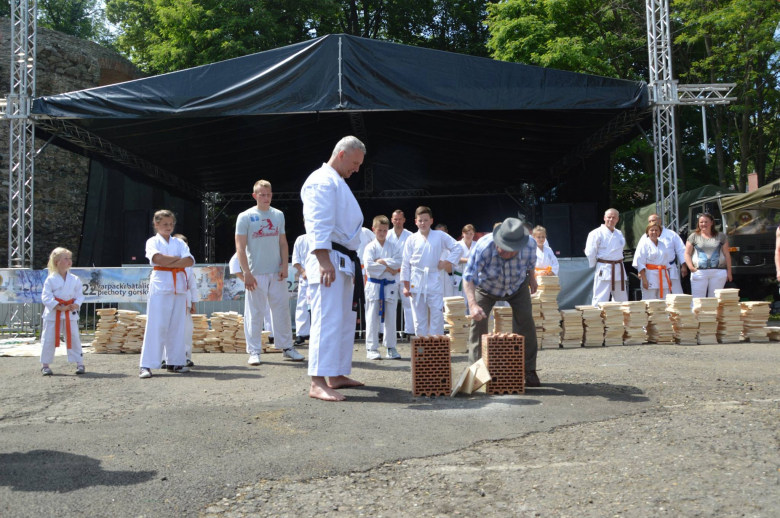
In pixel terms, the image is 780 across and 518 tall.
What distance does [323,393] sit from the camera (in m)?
5.41

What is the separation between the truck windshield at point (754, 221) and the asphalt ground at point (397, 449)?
940 cm

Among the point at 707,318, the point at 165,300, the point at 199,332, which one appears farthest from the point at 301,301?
the point at 707,318

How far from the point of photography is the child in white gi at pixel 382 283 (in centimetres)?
876

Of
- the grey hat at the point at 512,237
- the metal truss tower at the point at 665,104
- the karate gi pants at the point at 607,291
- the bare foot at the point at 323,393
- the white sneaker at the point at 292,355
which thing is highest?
the metal truss tower at the point at 665,104

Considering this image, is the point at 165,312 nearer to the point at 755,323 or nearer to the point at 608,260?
the point at 608,260

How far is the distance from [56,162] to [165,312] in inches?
658

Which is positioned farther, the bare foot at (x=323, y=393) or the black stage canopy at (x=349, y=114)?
the black stage canopy at (x=349, y=114)

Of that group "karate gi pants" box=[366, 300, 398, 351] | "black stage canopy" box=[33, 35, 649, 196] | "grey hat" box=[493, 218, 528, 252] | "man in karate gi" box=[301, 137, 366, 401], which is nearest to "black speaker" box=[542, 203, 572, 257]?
"black stage canopy" box=[33, 35, 649, 196]

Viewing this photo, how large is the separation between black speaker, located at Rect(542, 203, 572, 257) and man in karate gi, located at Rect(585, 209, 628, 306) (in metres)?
5.78

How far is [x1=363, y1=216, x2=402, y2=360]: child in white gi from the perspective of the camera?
28.7ft

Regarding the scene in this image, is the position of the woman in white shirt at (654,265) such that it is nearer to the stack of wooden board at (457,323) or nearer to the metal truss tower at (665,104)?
the metal truss tower at (665,104)

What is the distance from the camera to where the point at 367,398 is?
5.48 meters

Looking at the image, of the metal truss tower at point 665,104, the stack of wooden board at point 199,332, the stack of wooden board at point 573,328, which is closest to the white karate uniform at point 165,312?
the stack of wooden board at point 199,332

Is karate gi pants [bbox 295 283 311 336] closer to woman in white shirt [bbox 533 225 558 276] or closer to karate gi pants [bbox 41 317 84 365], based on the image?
karate gi pants [bbox 41 317 84 365]
